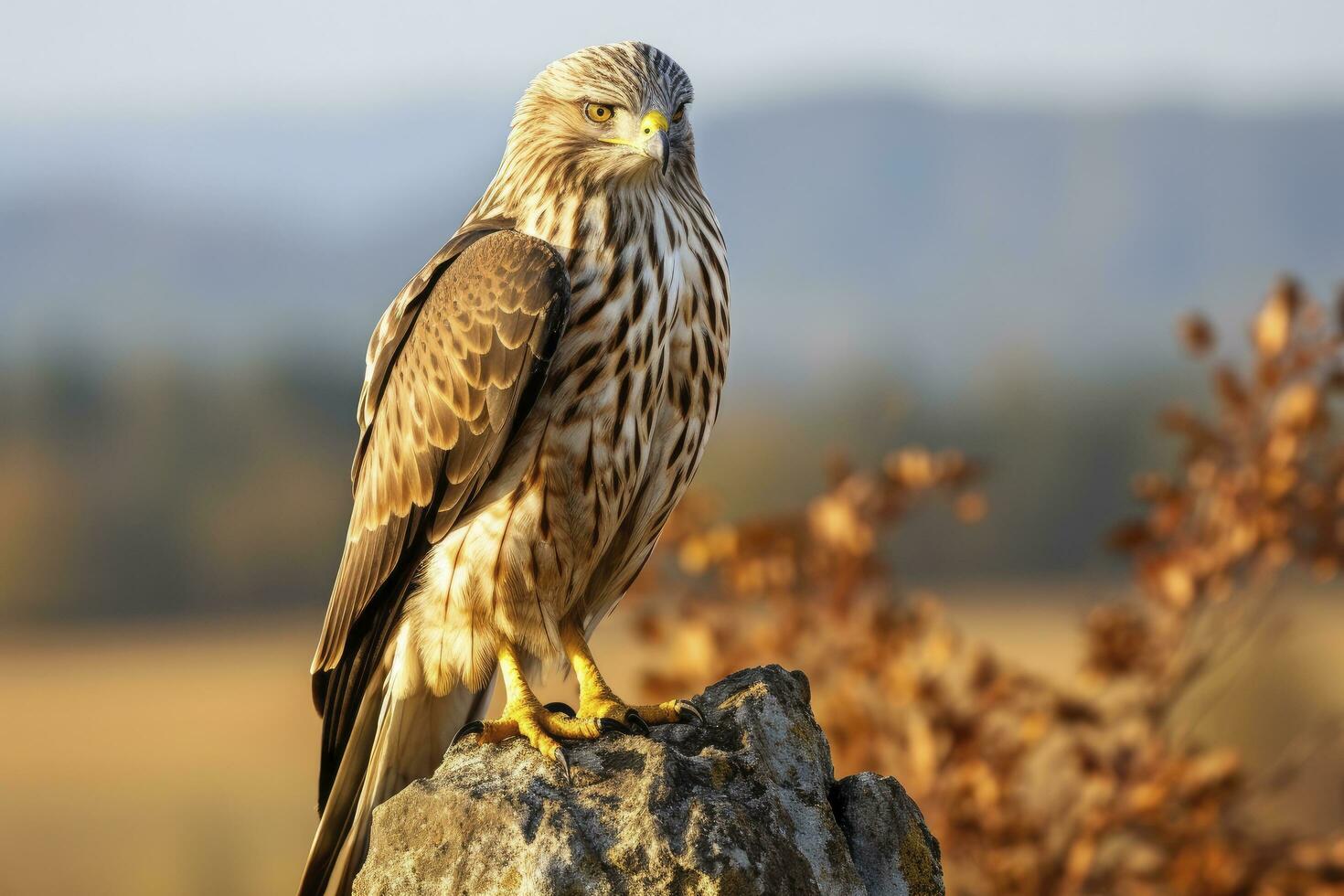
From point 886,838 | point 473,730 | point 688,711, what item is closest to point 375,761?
point 473,730

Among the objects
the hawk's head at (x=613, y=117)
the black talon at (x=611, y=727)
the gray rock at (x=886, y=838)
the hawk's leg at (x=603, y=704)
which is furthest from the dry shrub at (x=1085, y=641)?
the gray rock at (x=886, y=838)

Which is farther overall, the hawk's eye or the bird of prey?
the hawk's eye

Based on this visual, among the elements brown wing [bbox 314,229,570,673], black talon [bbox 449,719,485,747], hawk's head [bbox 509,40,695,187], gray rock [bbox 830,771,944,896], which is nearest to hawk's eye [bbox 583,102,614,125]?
hawk's head [bbox 509,40,695,187]

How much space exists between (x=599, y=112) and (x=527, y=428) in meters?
0.83

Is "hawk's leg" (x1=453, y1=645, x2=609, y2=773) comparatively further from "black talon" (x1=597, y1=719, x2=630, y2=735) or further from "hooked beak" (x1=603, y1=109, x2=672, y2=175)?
"hooked beak" (x1=603, y1=109, x2=672, y2=175)

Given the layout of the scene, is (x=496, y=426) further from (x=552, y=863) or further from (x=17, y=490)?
(x=17, y=490)

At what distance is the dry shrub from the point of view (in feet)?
19.7

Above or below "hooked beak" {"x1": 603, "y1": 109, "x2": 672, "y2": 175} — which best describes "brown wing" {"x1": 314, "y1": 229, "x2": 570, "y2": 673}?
below

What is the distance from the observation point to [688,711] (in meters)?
3.37

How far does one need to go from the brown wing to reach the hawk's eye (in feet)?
1.22

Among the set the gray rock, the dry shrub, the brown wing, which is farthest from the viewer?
the dry shrub

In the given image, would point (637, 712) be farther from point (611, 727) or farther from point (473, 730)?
point (473, 730)

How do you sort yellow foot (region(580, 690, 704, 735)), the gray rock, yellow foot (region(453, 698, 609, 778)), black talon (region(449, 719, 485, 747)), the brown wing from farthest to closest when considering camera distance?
the brown wing
black talon (region(449, 719, 485, 747))
yellow foot (region(580, 690, 704, 735))
yellow foot (region(453, 698, 609, 778))
the gray rock

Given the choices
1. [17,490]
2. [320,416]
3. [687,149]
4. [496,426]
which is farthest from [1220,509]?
[17,490]
